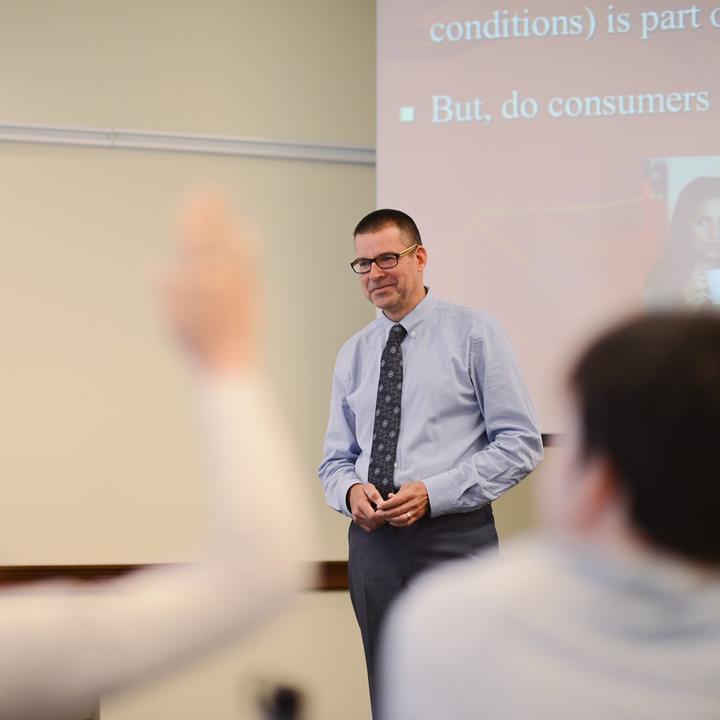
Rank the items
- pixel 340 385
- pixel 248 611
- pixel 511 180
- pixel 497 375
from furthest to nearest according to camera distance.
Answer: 1. pixel 511 180
2. pixel 340 385
3. pixel 497 375
4. pixel 248 611

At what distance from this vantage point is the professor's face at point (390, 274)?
290 centimetres

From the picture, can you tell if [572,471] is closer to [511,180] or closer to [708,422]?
[708,422]

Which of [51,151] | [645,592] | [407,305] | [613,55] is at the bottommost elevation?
[645,592]

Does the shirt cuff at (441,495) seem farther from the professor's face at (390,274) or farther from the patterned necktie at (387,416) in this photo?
the professor's face at (390,274)

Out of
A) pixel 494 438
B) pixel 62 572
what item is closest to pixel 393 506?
pixel 494 438

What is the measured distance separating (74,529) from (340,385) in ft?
4.31

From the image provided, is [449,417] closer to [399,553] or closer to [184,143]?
[399,553]

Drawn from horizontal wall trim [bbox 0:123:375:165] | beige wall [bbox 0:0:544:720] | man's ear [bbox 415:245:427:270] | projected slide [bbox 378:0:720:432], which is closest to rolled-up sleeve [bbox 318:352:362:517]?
man's ear [bbox 415:245:427:270]

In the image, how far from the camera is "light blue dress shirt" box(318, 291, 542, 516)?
8.82ft

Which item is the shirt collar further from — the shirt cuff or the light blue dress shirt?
the shirt cuff

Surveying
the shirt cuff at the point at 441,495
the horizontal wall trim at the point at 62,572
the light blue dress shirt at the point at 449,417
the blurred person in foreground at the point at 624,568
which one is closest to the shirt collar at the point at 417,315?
the light blue dress shirt at the point at 449,417

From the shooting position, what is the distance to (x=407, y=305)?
294cm

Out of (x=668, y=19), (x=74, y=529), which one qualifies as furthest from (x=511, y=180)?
(x=74, y=529)

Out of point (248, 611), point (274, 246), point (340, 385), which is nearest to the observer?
point (248, 611)
